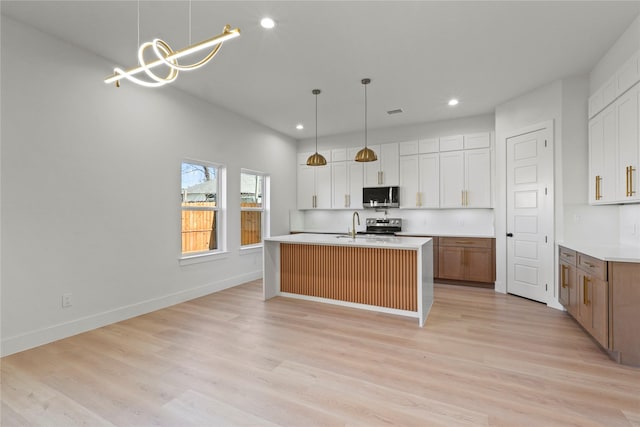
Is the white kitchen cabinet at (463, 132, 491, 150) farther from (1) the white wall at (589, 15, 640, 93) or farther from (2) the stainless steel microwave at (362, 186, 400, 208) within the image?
(1) the white wall at (589, 15, 640, 93)

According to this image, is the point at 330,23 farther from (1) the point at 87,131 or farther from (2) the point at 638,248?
(2) the point at 638,248

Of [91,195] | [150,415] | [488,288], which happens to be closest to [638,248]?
[488,288]

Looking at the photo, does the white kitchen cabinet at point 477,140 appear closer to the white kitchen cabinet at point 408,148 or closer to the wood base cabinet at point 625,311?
the white kitchen cabinet at point 408,148

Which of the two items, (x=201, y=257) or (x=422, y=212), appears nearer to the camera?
(x=201, y=257)

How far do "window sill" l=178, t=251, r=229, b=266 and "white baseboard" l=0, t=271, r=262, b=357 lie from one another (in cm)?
40

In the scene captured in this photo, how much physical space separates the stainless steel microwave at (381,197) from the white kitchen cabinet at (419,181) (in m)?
0.16

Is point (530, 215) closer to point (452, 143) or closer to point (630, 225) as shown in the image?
point (630, 225)

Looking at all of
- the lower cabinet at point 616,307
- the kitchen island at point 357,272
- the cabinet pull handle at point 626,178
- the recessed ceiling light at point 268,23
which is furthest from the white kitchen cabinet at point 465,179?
the recessed ceiling light at point 268,23

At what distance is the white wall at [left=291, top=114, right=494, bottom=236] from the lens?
5555 millimetres

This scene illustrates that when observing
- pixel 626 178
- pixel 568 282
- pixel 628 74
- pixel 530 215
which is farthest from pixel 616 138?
pixel 568 282

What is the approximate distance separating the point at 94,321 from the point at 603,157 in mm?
5919

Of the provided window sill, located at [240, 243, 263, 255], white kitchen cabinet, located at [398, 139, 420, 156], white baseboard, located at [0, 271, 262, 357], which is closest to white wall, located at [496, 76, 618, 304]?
white kitchen cabinet, located at [398, 139, 420, 156]

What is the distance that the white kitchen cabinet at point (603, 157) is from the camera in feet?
10.4

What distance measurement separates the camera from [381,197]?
6.05 metres
